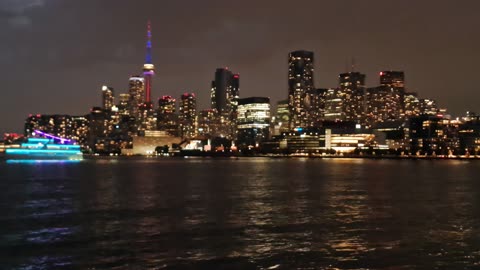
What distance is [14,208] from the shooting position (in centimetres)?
4394

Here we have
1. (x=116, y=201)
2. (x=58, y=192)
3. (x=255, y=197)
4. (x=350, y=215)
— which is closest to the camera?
(x=350, y=215)

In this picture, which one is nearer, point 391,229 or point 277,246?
point 277,246

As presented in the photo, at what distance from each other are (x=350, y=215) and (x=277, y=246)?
1400 centimetres

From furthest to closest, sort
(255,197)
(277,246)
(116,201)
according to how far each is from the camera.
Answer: (255,197) → (116,201) → (277,246)

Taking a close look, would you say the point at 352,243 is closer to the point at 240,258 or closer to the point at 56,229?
the point at 240,258

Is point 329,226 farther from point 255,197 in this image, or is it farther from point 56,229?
point 255,197

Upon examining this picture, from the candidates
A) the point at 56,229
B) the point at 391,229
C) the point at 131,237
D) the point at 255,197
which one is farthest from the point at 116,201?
the point at 391,229

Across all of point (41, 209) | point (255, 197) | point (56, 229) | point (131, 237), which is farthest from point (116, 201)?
point (131, 237)

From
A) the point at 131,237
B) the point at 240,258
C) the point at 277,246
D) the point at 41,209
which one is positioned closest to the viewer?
the point at 240,258

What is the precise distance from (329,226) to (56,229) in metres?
16.0

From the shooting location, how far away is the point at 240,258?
2412 centimetres

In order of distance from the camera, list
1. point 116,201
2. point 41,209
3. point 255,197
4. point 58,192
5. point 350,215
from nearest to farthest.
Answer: point 350,215
point 41,209
point 116,201
point 255,197
point 58,192

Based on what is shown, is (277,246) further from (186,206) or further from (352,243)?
(186,206)

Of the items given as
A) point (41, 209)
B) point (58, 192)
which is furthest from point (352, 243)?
point (58, 192)
